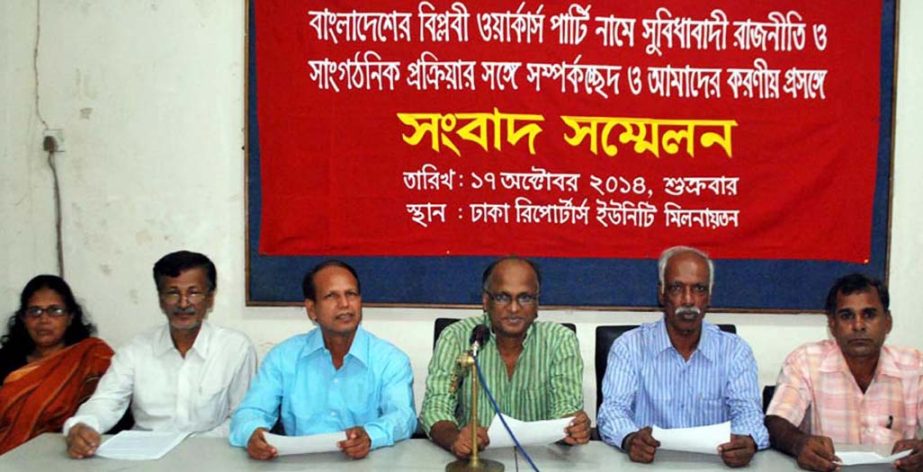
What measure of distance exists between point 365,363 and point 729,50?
2079mm

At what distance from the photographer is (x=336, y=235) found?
3631 mm

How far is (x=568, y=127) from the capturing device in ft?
11.8

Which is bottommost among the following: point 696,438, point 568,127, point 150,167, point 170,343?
point 696,438

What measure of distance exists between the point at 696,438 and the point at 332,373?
3.92 feet

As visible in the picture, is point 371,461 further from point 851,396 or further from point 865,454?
point 851,396

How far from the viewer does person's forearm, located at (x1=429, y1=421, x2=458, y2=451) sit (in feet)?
7.88

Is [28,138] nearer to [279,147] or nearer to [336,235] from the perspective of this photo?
[279,147]

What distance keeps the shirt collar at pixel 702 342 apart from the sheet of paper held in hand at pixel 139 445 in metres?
1.57

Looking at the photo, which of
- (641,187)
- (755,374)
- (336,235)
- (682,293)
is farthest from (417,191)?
(755,374)

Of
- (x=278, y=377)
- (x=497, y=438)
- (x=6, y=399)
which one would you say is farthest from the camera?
(x=6, y=399)

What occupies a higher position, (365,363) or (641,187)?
(641,187)

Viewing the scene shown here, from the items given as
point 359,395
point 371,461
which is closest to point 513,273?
point 359,395

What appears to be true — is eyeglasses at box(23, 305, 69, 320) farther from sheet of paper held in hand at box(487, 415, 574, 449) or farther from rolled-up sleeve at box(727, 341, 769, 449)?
rolled-up sleeve at box(727, 341, 769, 449)

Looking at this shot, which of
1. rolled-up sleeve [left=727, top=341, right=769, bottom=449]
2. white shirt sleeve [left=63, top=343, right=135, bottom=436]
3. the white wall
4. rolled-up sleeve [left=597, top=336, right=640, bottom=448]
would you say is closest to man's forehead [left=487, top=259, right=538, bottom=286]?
rolled-up sleeve [left=597, top=336, right=640, bottom=448]
